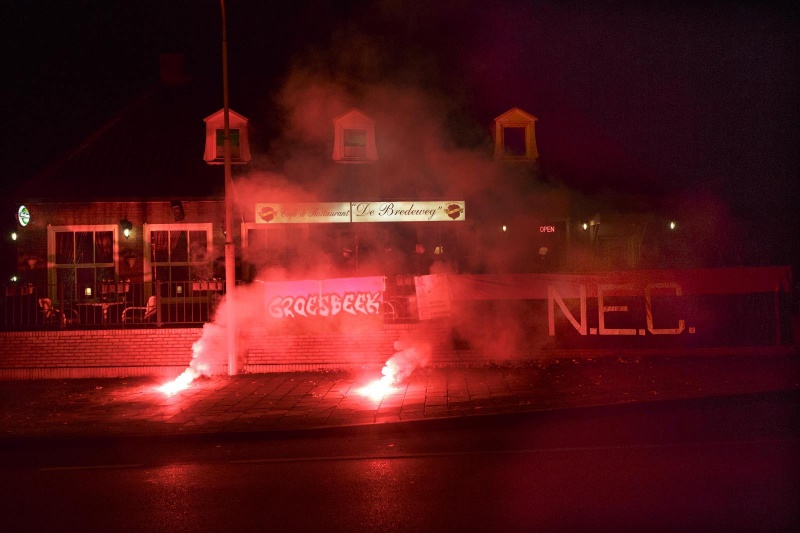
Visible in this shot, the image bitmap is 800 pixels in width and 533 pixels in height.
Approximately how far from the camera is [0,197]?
18156 millimetres

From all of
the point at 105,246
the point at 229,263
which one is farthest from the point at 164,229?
the point at 229,263

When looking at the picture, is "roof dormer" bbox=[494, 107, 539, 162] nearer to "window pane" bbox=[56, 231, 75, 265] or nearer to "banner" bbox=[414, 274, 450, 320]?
"banner" bbox=[414, 274, 450, 320]

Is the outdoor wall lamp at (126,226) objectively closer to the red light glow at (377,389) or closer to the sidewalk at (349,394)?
the sidewalk at (349,394)

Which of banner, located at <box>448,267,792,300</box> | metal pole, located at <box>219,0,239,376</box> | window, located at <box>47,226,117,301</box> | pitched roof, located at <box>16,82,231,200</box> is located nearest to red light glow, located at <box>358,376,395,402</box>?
banner, located at <box>448,267,792,300</box>

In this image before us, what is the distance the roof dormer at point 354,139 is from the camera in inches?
646

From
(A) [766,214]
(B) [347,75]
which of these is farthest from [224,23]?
(A) [766,214]

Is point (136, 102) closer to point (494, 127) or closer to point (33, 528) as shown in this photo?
point (494, 127)

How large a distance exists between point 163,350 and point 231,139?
6385 mm

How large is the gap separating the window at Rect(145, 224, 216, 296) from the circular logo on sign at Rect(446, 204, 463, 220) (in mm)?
5813

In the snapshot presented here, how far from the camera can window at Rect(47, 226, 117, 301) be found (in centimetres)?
1599

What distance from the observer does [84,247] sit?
16062 millimetres

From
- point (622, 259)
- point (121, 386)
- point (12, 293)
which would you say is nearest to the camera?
point (121, 386)

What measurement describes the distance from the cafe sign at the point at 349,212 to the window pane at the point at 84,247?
14.0 ft

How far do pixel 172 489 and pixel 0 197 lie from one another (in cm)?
1593
